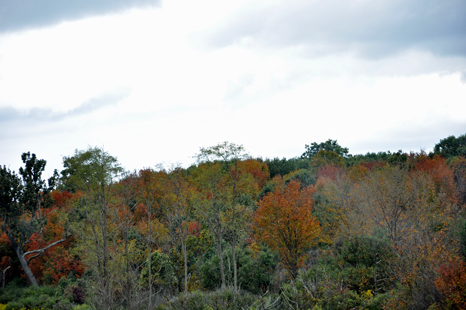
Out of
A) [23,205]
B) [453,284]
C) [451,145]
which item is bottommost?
[453,284]

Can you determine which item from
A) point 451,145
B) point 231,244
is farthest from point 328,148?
point 231,244

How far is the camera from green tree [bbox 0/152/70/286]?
114ft

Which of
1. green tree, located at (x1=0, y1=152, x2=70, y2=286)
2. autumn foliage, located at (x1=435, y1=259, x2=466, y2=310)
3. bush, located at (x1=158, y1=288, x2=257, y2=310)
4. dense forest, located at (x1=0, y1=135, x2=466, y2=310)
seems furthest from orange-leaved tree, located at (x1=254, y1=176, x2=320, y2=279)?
green tree, located at (x1=0, y1=152, x2=70, y2=286)

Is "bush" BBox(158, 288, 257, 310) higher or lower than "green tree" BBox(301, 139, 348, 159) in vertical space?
lower

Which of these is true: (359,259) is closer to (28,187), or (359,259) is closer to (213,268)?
(213,268)

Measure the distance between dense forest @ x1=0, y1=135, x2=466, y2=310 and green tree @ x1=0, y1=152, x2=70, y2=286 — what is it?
0.40ft

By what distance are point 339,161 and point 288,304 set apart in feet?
151

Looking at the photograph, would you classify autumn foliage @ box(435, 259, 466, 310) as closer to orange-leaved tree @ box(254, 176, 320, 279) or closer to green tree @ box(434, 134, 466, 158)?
orange-leaved tree @ box(254, 176, 320, 279)

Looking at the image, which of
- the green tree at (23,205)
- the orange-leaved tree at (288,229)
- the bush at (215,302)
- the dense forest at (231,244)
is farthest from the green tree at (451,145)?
the green tree at (23,205)

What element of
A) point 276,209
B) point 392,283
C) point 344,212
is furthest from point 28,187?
point 392,283

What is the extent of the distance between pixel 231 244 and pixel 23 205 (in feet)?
85.0

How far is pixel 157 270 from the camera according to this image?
25.0 metres

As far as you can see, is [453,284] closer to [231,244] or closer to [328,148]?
[231,244]

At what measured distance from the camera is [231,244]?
2530 centimetres
